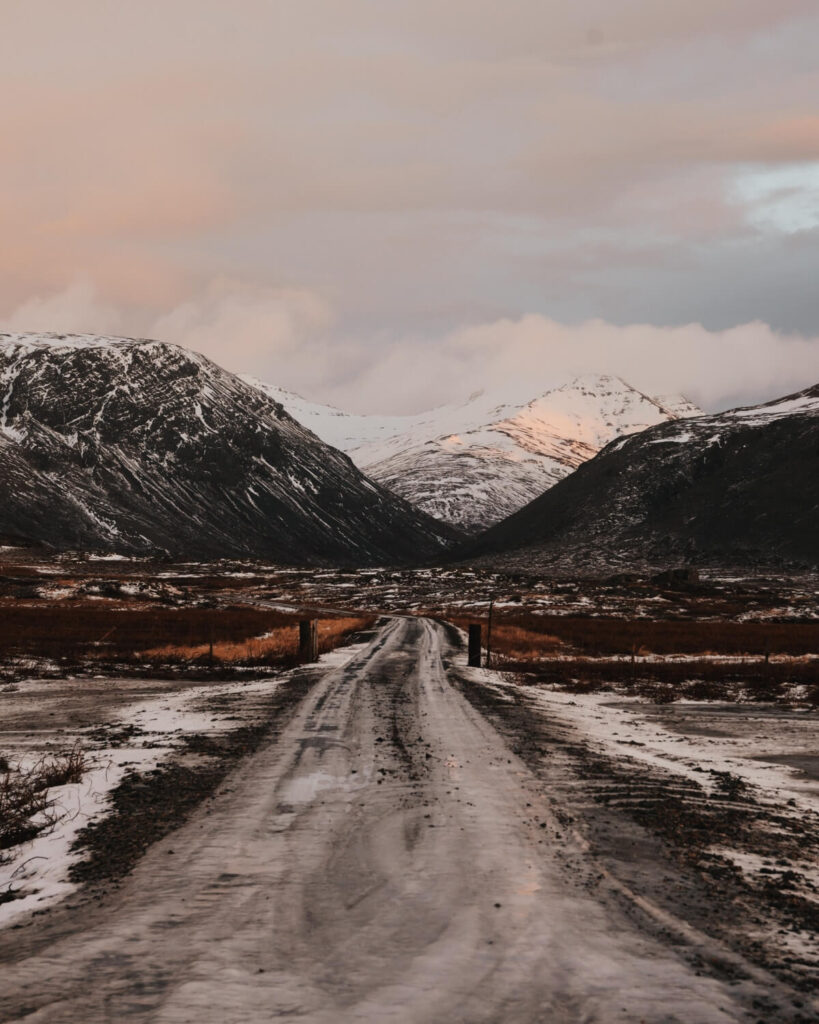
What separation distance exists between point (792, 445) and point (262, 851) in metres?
203

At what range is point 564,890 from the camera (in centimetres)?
789

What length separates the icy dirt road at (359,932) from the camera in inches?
224

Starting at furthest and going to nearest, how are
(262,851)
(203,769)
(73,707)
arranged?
1. (73,707)
2. (203,769)
3. (262,851)

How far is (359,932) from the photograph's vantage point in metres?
6.90

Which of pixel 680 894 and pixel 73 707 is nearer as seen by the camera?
pixel 680 894

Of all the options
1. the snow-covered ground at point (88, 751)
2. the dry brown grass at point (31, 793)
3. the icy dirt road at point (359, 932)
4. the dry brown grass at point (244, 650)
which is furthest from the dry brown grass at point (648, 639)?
the icy dirt road at point (359, 932)

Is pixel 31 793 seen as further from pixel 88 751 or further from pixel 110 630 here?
A: pixel 110 630

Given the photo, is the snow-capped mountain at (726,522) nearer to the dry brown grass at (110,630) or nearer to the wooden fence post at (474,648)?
the dry brown grass at (110,630)

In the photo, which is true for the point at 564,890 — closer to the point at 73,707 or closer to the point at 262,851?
the point at 262,851

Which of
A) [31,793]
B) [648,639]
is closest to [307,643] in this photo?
[31,793]

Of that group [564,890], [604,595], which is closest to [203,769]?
[564,890]

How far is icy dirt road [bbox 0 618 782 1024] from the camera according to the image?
5699 mm

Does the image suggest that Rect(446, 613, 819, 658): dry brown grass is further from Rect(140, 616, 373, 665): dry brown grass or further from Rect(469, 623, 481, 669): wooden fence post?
Rect(140, 616, 373, 665): dry brown grass

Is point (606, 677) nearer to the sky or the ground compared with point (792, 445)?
nearer to the ground
